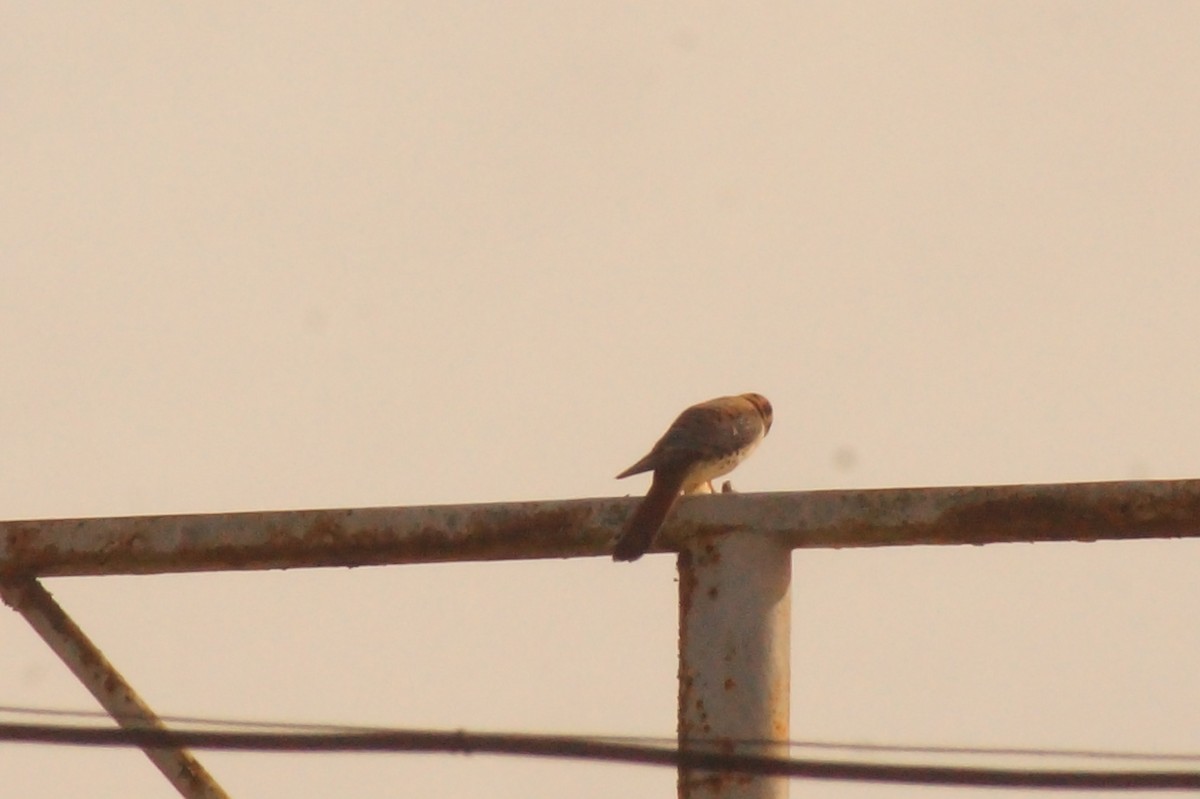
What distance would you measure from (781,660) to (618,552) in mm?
471

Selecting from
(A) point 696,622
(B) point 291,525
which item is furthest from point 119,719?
(A) point 696,622

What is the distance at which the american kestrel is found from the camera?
4930mm

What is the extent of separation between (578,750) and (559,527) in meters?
1.43

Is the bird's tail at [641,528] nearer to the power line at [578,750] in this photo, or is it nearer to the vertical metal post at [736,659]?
the vertical metal post at [736,659]

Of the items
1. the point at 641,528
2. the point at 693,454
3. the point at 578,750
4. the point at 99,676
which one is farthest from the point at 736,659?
the point at 693,454

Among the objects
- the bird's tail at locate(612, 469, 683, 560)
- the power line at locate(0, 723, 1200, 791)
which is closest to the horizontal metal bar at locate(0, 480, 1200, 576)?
the bird's tail at locate(612, 469, 683, 560)

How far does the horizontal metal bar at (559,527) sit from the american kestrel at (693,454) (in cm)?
5

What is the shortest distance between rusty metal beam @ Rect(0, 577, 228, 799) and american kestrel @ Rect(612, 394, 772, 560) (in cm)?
112

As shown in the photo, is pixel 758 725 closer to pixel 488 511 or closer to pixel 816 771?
pixel 488 511

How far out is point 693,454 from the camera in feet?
24.7

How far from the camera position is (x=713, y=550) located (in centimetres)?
490

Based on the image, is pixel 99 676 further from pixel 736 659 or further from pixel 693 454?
pixel 693 454

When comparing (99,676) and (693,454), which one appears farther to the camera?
(693,454)

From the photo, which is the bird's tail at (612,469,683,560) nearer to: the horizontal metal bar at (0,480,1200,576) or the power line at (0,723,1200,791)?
the horizontal metal bar at (0,480,1200,576)
